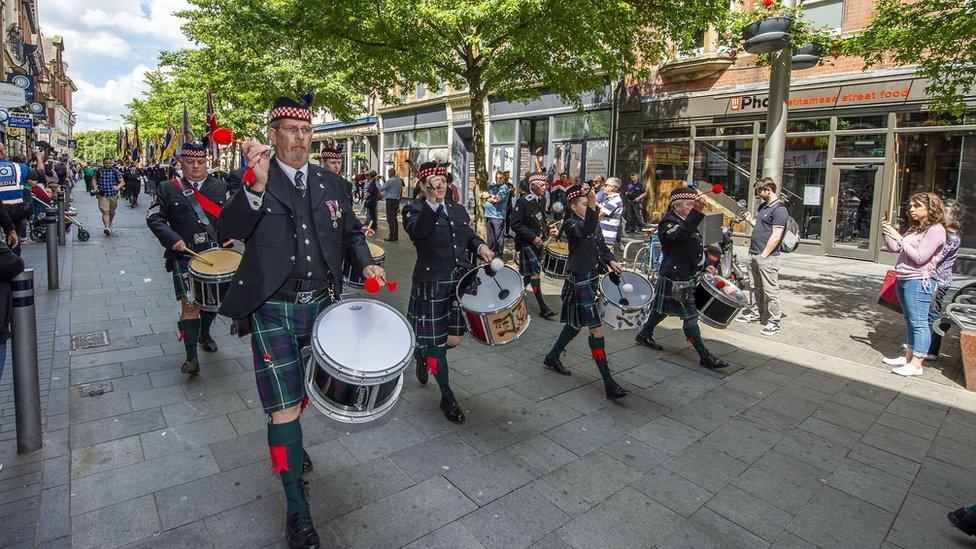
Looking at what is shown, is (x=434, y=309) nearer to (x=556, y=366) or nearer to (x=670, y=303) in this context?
(x=556, y=366)

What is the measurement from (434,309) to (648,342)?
324 cm

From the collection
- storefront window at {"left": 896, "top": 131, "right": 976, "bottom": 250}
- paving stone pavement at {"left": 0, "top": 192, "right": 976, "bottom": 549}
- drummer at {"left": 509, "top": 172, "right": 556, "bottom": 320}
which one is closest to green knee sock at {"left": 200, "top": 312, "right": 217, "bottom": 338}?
paving stone pavement at {"left": 0, "top": 192, "right": 976, "bottom": 549}

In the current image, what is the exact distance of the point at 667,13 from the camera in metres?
10.9

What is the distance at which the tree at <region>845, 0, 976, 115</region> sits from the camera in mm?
7578

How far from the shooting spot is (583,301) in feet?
17.6

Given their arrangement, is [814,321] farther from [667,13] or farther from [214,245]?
[214,245]

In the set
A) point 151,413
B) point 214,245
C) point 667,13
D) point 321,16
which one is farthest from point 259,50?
point 151,413

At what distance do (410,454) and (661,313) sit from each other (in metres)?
3.52

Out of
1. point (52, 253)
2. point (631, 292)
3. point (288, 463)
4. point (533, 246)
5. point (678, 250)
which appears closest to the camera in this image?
point (288, 463)

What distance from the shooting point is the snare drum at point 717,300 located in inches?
230

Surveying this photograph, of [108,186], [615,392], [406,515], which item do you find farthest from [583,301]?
[108,186]

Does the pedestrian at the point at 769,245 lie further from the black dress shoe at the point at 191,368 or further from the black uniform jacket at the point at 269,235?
the black dress shoe at the point at 191,368

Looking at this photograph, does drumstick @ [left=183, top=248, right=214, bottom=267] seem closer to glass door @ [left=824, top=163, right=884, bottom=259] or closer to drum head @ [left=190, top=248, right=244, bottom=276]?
drum head @ [left=190, top=248, right=244, bottom=276]

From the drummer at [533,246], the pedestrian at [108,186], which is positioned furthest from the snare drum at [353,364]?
the pedestrian at [108,186]
